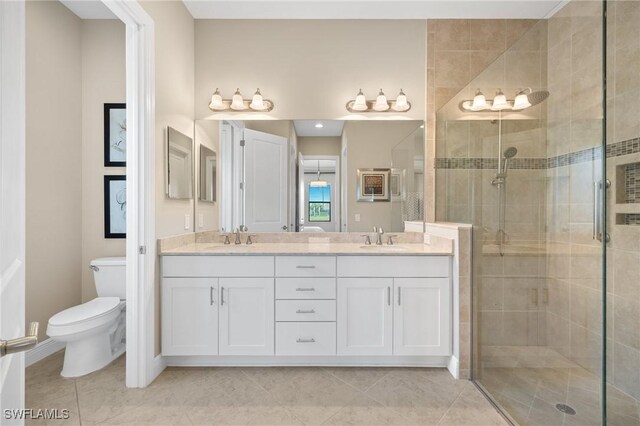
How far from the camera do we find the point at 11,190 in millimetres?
758

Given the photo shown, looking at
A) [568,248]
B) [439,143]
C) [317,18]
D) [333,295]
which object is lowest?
[333,295]

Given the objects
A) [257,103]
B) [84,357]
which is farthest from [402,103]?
[84,357]

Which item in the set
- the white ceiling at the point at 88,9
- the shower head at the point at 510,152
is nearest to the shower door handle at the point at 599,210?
the shower head at the point at 510,152

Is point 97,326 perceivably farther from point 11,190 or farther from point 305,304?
point 11,190

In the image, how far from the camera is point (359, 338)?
85.8 inches

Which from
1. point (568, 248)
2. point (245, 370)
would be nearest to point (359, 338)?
point (245, 370)

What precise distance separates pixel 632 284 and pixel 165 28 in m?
3.29

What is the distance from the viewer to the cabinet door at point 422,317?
2180 millimetres

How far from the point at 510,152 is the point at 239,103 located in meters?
2.03

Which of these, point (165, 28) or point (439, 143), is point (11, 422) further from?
point (439, 143)

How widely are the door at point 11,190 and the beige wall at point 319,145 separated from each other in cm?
209

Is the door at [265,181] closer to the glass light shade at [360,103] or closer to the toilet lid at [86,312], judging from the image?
the glass light shade at [360,103]

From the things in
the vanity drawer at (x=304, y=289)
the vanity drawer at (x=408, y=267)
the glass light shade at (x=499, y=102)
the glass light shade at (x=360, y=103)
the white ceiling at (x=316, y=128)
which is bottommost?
the vanity drawer at (x=304, y=289)

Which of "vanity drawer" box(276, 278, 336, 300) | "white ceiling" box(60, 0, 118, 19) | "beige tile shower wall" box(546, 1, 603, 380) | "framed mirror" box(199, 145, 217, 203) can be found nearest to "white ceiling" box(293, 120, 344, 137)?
"framed mirror" box(199, 145, 217, 203)
